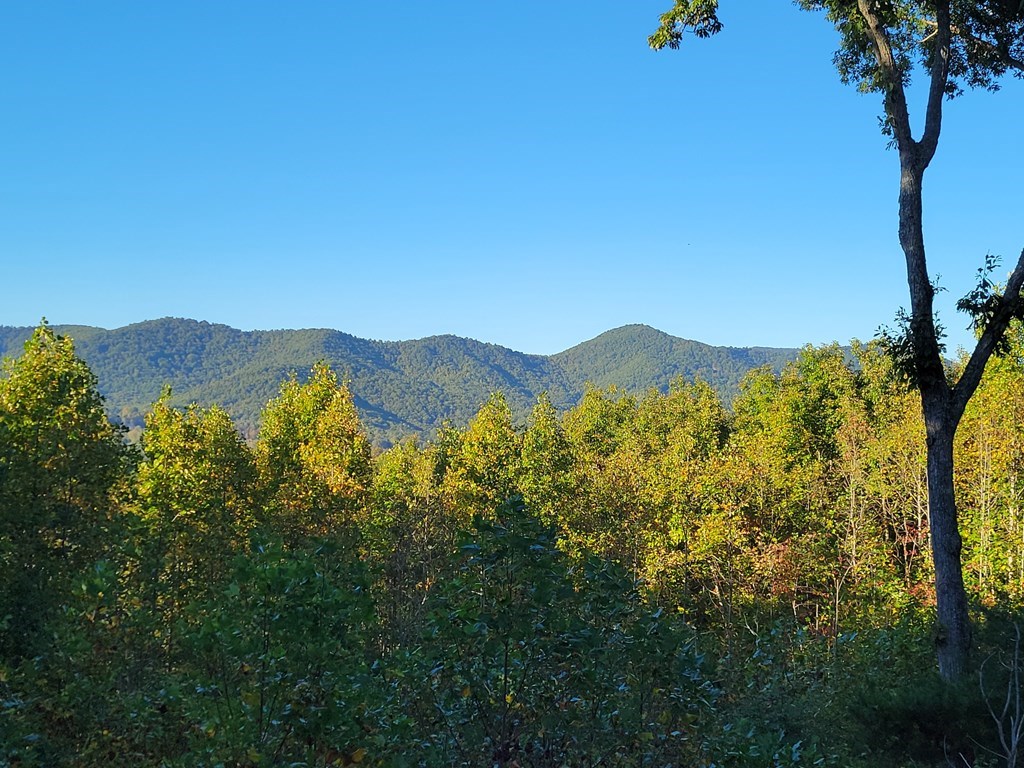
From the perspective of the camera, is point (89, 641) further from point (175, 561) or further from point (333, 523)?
point (333, 523)

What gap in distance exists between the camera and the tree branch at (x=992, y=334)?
10.4m

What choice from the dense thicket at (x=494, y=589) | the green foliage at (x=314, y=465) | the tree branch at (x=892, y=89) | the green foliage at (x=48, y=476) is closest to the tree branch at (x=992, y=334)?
the tree branch at (x=892, y=89)

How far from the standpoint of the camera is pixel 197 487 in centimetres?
2528

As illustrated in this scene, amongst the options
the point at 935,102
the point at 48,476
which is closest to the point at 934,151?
the point at 935,102

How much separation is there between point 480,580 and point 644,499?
2337 centimetres

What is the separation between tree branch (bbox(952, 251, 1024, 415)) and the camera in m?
10.4

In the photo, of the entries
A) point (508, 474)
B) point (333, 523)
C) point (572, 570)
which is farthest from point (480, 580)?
point (508, 474)

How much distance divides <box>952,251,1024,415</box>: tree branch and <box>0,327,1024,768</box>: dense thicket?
3065mm

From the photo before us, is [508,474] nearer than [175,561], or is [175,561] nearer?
[175,561]

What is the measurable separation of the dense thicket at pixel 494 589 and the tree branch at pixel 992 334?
10.1 feet

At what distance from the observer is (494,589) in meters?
5.06

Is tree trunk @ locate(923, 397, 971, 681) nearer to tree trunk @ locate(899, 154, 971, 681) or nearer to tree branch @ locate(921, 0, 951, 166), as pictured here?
tree trunk @ locate(899, 154, 971, 681)

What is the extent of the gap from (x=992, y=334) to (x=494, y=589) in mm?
8927

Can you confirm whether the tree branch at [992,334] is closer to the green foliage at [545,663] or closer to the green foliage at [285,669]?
the green foliage at [545,663]
